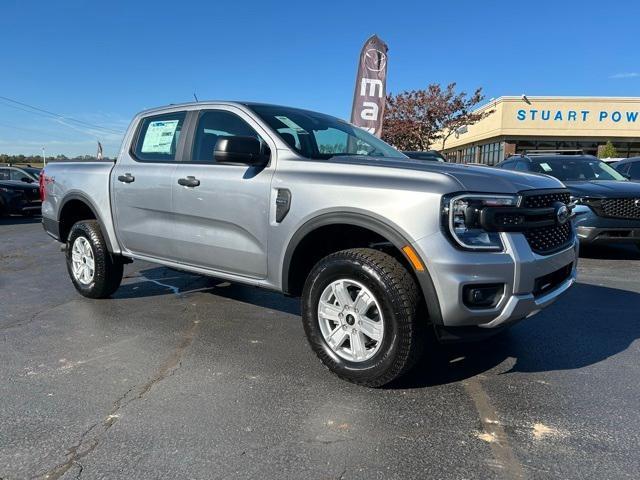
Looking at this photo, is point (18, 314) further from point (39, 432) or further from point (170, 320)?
point (39, 432)

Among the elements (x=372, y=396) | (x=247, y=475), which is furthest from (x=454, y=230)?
(x=247, y=475)

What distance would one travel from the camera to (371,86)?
448 inches

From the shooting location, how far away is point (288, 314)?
5.12 m

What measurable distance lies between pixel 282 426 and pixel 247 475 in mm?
483

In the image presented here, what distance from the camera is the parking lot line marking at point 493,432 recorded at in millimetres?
2496

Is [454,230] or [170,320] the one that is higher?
[454,230]

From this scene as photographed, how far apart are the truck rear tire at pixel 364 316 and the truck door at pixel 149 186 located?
167cm

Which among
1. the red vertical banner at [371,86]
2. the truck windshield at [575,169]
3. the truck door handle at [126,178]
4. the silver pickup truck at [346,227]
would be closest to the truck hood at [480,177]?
the silver pickup truck at [346,227]

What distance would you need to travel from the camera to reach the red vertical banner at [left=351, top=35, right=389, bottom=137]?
36.9 ft

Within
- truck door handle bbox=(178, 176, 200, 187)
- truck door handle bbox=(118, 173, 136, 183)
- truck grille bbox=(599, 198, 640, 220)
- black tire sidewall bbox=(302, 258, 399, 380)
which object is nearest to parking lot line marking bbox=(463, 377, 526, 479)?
black tire sidewall bbox=(302, 258, 399, 380)

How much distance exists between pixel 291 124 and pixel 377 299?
1.76 m

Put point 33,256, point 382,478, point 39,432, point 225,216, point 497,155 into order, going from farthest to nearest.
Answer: point 497,155 → point 33,256 → point 225,216 → point 39,432 → point 382,478

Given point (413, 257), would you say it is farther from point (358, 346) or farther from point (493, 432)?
point (493, 432)

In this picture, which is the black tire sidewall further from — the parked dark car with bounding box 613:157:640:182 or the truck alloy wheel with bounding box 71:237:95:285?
the parked dark car with bounding box 613:157:640:182
